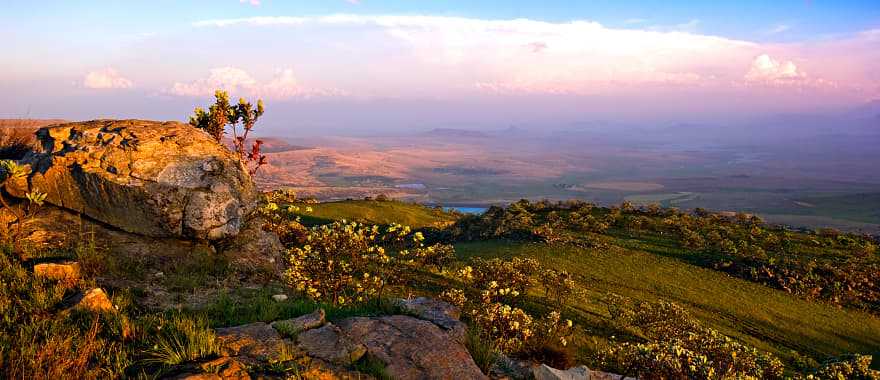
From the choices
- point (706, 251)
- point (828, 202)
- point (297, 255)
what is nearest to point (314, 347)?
point (297, 255)

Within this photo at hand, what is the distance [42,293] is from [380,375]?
737 centimetres

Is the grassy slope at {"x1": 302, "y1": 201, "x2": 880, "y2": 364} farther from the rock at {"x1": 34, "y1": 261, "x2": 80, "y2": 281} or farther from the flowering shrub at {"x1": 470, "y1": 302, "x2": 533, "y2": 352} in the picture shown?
the rock at {"x1": 34, "y1": 261, "x2": 80, "y2": 281}

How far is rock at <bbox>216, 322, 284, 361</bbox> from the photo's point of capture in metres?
8.27

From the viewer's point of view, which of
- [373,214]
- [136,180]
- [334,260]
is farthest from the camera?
[373,214]

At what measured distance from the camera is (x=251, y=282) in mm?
15188

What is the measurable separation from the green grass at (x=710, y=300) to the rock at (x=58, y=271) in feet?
Answer: 58.1

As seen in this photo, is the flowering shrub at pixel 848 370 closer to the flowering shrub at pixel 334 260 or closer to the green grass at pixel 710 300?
the green grass at pixel 710 300

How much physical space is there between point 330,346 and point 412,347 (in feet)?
5.38

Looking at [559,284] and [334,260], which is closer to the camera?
[334,260]

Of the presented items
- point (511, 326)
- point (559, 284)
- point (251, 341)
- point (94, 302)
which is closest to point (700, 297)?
point (559, 284)

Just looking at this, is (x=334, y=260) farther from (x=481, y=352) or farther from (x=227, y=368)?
(x=227, y=368)

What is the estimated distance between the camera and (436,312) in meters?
11.9

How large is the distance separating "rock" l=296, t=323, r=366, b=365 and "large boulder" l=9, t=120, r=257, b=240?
8.75 m

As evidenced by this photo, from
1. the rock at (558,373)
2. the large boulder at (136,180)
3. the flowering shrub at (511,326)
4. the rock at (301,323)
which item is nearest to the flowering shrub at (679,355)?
the flowering shrub at (511,326)
